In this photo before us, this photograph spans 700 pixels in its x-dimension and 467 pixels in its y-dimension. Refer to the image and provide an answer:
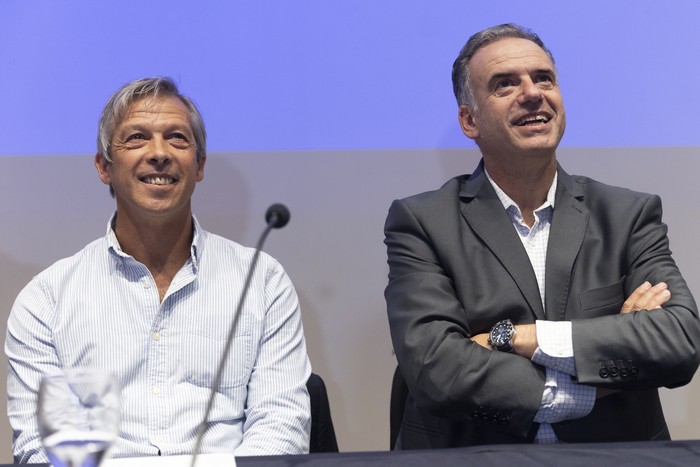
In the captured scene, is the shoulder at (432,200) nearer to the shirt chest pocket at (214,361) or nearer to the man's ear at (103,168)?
the shirt chest pocket at (214,361)

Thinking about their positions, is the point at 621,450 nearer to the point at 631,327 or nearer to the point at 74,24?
the point at 631,327

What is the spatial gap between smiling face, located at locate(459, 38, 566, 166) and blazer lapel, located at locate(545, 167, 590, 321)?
13 cm

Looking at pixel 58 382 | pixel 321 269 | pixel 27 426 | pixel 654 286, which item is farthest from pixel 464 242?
pixel 58 382

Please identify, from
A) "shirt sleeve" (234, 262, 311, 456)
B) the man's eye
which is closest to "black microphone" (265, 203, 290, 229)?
"shirt sleeve" (234, 262, 311, 456)

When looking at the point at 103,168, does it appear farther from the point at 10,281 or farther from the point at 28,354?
the point at 10,281

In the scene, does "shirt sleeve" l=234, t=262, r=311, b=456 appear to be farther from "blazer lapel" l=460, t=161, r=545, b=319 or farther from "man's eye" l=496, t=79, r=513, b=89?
"man's eye" l=496, t=79, r=513, b=89

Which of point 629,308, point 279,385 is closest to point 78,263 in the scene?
point 279,385

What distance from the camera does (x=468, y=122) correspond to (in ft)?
8.68

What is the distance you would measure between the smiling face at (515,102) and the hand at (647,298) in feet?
1.50

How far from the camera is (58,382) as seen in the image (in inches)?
48.9

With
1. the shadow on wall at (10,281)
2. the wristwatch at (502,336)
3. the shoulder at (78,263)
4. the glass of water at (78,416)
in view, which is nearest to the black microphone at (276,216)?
the glass of water at (78,416)

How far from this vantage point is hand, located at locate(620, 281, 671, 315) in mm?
2178

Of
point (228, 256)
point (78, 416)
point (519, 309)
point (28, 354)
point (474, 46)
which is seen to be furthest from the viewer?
point (474, 46)

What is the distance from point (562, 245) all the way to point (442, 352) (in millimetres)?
469
